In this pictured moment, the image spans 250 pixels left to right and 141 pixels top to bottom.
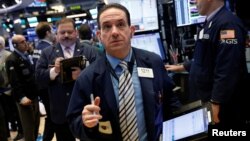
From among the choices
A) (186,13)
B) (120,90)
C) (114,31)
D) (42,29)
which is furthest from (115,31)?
(42,29)

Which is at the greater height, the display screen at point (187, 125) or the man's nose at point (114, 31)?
the man's nose at point (114, 31)

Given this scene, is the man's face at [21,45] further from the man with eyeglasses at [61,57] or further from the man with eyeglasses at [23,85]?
Result: the man with eyeglasses at [61,57]

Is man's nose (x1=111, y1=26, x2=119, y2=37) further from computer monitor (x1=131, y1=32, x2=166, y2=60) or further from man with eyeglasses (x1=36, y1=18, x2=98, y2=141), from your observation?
computer monitor (x1=131, y1=32, x2=166, y2=60)

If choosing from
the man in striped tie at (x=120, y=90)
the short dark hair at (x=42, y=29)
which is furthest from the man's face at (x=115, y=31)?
the short dark hair at (x=42, y=29)

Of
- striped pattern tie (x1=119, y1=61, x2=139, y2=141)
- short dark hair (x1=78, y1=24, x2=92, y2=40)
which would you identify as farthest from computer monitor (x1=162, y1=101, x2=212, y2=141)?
short dark hair (x1=78, y1=24, x2=92, y2=40)

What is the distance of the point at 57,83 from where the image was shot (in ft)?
11.0

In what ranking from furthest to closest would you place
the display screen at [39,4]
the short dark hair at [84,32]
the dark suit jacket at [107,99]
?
the display screen at [39,4] < the short dark hair at [84,32] < the dark suit jacket at [107,99]

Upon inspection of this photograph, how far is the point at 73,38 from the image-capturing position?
3.40 m

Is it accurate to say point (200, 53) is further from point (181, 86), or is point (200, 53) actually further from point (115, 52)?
point (115, 52)

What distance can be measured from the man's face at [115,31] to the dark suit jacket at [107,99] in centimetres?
10

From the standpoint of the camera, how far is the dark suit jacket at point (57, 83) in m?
3.32

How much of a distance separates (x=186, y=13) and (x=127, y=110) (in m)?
2.33

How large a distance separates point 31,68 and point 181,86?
252cm

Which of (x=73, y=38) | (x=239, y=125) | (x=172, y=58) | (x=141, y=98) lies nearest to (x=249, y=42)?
(x=172, y=58)
